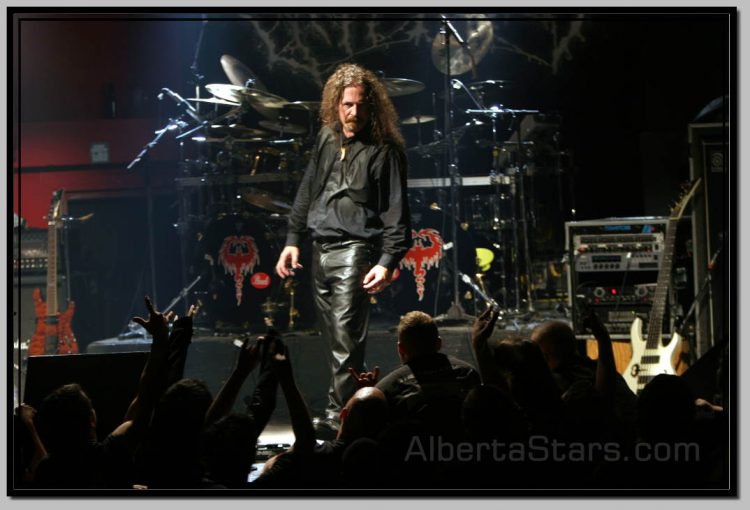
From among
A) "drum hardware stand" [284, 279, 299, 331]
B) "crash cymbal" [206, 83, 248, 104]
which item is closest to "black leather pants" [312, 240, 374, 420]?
"drum hardware stand" [284, 279, 299, 331]

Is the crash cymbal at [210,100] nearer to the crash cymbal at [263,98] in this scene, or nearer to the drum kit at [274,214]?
the drum kit at [274,214]

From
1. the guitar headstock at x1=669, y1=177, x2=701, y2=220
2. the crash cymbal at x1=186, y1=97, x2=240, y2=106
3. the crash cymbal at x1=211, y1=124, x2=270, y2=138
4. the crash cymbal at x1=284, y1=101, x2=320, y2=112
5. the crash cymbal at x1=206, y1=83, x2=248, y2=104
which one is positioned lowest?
the guitar headstock at x1=669, y1=177, x2=701, y2=220

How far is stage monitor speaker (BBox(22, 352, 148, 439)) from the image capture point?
16.9ft

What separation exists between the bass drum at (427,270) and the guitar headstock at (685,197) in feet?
4.22

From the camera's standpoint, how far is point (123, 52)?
6.33m

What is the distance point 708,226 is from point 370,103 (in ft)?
6.90

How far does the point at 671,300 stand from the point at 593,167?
1.00 metres

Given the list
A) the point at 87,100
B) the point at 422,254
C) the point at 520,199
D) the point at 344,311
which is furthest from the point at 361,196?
the point at 87,100

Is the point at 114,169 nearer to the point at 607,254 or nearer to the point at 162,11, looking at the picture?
the point at 162,11

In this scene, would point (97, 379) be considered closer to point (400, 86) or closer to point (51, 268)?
point (51, 268)

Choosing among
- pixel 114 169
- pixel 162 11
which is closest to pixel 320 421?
pixel 162 11

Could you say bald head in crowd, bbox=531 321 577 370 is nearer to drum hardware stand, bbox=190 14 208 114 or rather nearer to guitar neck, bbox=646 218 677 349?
guitar neck, bbox=646 218 677 349

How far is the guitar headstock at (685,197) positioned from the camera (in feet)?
20.8

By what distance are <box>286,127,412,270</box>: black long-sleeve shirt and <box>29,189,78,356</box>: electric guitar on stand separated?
1.56 m
